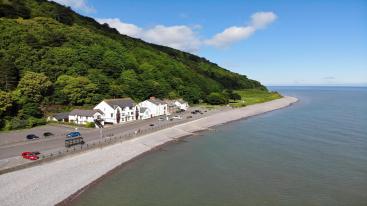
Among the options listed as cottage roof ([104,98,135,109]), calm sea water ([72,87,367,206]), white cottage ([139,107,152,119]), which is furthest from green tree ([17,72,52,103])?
calm sea water ([72,87,367,206])

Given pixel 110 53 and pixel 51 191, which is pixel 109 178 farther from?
pixel 110 53

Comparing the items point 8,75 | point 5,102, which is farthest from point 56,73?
point 5,102

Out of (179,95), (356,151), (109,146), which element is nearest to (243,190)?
(109,146)

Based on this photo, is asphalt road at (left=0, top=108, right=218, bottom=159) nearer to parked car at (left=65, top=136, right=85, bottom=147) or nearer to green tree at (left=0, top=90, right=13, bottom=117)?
parked car at (left=65, top=136, right=85, bottom=147)

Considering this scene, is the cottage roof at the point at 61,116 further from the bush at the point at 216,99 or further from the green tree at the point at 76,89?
the bush at the point at 216,99

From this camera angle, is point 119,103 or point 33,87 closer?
point 33,87

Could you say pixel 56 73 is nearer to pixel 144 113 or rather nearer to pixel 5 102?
pixel 5 102
